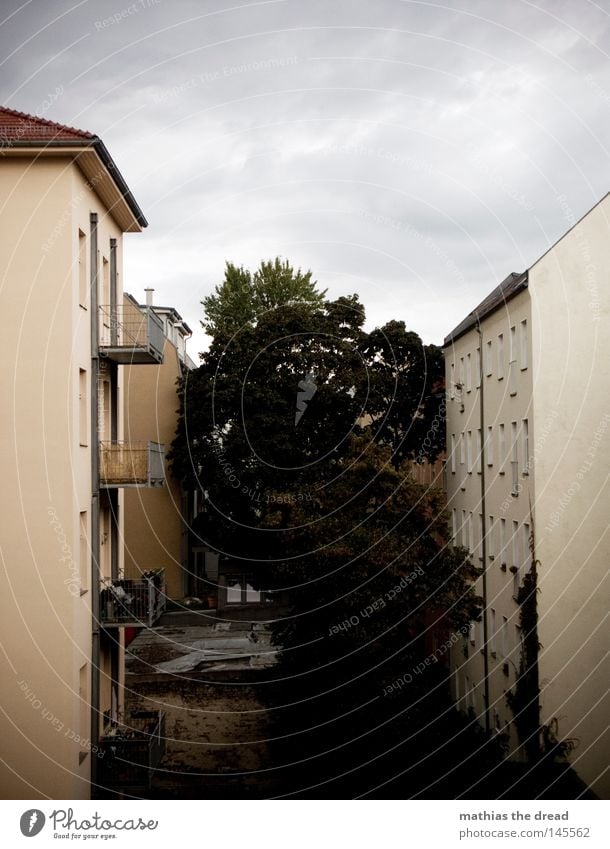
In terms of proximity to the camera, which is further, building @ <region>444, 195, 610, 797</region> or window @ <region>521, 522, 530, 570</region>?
window @ <region>521, 522, 530, 570</region>

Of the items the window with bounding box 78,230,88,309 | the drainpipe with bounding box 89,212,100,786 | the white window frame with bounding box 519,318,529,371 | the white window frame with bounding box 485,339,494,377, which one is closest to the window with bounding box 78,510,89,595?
the drainpipe with bounding box 89,212,100,786

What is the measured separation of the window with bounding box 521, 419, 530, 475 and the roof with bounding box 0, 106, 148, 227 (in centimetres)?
1382

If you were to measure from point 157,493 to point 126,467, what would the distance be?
27474 millimetres

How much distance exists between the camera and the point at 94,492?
18.7m

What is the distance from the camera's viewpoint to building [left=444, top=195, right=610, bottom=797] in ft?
77.6

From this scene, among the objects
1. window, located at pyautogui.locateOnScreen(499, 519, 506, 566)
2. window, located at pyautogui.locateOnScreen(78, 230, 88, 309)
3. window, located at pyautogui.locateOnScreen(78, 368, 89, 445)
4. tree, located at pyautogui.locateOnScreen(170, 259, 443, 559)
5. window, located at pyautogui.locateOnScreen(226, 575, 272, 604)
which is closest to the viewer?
window, located at pyautogui.locateOnScreen(78, 230, 88, 309)

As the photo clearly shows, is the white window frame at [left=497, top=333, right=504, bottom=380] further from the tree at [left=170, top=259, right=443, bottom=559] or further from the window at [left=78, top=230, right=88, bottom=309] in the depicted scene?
the window at [left=78, top=230, right=88, bottom=309]

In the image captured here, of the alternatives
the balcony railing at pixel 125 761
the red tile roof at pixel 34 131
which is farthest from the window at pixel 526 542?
the red tile roof at pixel 34 131

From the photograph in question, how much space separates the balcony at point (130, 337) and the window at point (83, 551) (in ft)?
10.2

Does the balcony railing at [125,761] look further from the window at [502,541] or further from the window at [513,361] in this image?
the window at [513,361]

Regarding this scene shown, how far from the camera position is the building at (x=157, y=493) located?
4544cm

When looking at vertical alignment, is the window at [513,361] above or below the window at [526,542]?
above

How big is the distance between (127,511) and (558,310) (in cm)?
2622

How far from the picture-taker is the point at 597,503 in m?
23.8
